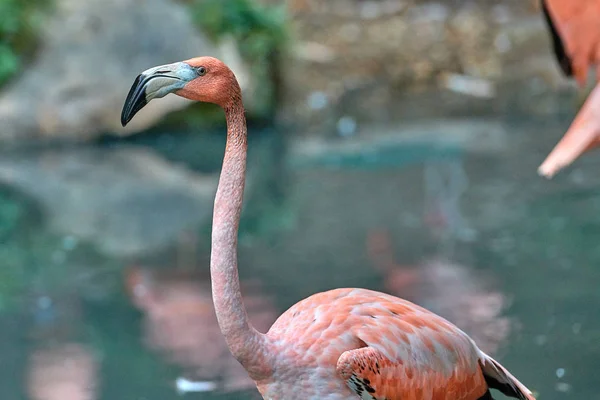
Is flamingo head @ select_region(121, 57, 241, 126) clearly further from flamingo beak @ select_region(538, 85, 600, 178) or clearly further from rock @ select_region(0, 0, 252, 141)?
rock @ select_region(0, 0, 252, 141)

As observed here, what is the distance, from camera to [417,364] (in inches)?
114

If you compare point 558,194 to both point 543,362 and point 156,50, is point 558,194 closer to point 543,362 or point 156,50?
point 543,362

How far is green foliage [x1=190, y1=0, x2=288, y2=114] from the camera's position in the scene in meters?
12.5

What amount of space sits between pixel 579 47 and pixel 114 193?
6000 mm

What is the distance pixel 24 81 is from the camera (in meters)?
11.6

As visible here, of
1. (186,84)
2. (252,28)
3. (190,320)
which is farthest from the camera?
(252,28)

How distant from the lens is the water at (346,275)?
4621mm

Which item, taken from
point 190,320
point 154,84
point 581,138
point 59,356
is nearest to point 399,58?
point 190,320

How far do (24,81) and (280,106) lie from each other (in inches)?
137

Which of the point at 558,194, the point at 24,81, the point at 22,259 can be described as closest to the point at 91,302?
the point at 22,259

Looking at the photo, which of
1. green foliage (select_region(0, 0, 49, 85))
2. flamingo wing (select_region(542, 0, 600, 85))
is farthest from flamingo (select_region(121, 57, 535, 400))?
green foliage (select_region(0, 0, 49, 85))

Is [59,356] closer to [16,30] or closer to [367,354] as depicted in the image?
[367,354]

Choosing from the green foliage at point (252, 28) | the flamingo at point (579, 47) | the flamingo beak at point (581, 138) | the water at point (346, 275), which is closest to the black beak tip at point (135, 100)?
the flamingo beak at point (581, 138)

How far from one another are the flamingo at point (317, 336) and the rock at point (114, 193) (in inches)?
159
